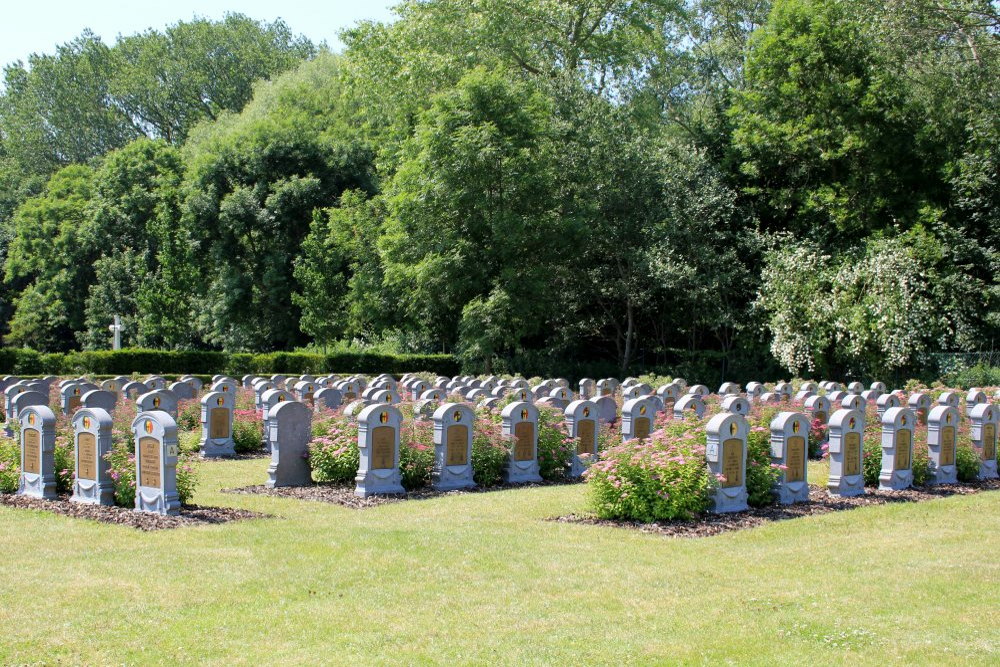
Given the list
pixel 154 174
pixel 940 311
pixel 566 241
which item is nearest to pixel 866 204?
pixel 940 311

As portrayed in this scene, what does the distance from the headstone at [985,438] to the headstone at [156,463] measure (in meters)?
12.1

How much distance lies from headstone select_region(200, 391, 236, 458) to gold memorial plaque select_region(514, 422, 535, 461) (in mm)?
6162

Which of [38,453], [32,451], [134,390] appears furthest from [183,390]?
[38,453]

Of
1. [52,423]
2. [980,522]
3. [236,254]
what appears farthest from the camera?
[236,254]

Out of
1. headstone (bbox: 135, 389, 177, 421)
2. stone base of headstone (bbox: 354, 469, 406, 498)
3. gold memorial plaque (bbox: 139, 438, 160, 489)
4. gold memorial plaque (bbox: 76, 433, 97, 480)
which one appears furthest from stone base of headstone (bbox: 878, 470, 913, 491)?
headstone (bbox: 135, 389, 177, 421)

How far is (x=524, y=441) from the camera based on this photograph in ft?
49.0

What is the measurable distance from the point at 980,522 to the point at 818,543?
108 inches

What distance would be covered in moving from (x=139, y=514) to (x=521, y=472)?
5698 millimetres

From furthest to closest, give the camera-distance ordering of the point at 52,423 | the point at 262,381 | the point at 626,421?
the point at 262,381, the point at 626,421, the point at 52,423

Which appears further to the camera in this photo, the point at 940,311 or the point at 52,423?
the point at 940,311

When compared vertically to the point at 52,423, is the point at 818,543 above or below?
below

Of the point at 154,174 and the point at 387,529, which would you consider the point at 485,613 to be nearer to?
the point at 387,529

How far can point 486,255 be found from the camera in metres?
33.6

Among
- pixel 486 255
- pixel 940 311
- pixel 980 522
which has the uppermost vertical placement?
pixel 486 255
